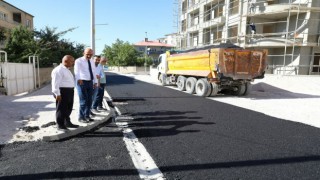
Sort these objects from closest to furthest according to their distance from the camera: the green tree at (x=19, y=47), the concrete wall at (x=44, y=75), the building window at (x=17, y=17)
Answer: the concrete wall at (x=44, y=75)
the green tree at (x=19, y=47)
the building window at (x=17, y=17)

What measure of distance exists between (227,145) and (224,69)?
7.74 meters

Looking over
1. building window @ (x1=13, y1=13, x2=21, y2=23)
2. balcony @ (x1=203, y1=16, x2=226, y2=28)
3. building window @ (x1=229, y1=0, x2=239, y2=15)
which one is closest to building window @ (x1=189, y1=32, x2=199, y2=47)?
balcony @ (x1=203, y1=16, x2=226, y2=28)

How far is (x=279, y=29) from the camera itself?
78.8 ft

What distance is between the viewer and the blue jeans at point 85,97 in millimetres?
6258

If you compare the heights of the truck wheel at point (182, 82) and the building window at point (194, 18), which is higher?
the building window at point (194, 18)

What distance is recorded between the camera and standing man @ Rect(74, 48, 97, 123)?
244 inches

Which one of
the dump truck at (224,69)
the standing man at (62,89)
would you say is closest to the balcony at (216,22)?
the dump truck at (224,69)

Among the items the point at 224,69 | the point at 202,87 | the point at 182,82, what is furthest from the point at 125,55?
the point at 224,69

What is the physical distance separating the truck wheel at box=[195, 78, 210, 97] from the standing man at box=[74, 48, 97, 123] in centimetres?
788

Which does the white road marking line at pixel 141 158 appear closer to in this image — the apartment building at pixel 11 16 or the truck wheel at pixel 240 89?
the truck wheel at pixel 240 89

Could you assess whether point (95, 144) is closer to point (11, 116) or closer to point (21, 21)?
point (11, 116)

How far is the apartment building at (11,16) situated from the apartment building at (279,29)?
2438 cm

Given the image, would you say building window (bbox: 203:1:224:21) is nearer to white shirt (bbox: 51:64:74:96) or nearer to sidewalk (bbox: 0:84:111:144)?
sidewalk (bbox: 0:84:111:144)

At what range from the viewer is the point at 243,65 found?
12.8 meters
